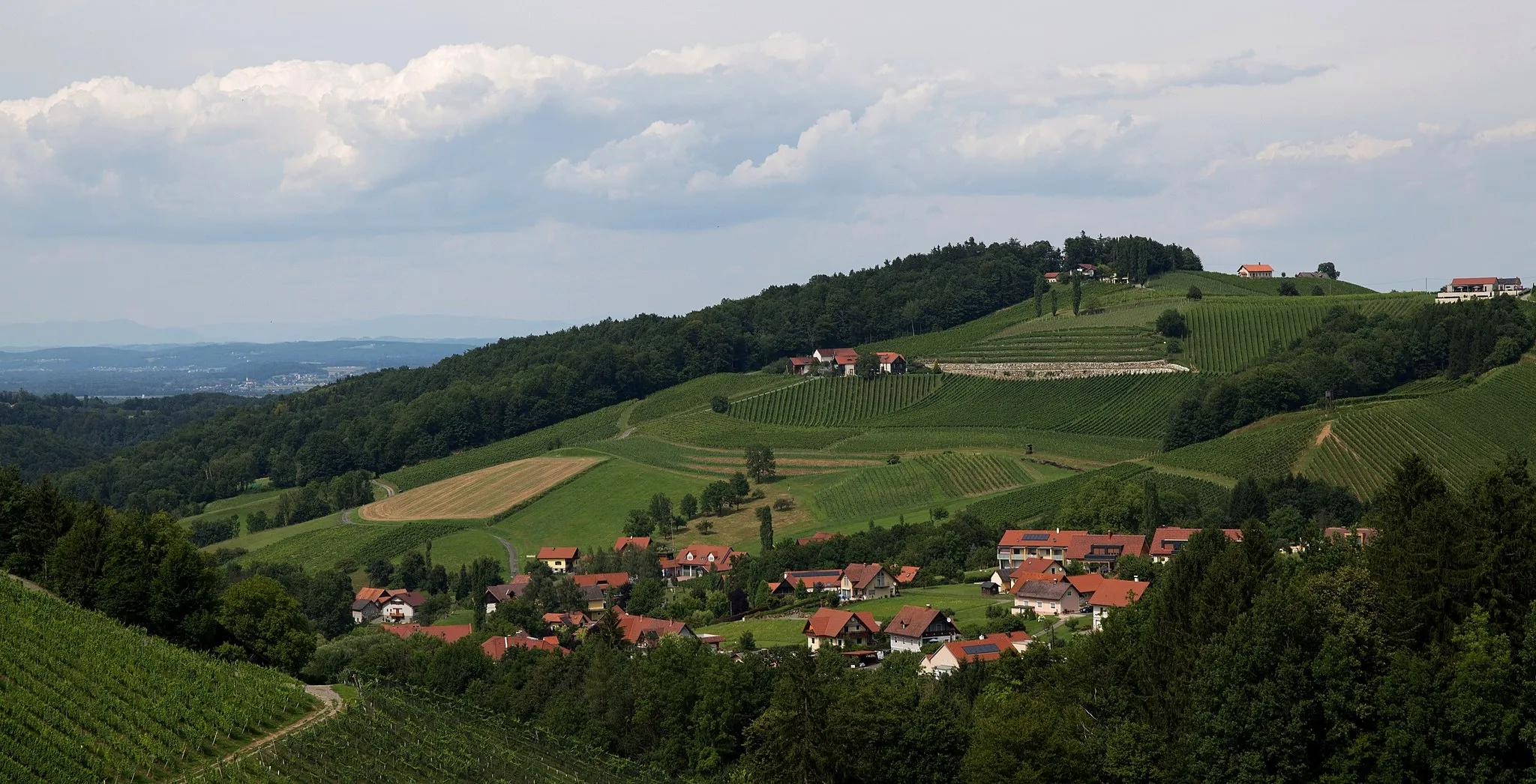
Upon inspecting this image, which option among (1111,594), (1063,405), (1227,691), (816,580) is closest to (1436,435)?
(1063,405)

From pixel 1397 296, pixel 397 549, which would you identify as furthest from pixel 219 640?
pixel 1397 296

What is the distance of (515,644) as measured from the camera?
2110 inches

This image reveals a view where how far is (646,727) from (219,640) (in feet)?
43.5

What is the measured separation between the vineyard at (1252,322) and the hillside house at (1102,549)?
4479 cm

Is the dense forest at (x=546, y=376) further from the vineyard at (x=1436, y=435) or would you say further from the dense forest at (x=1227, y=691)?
the dense forest at (x=1227, y=691)

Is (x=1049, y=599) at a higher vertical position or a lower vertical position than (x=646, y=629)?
higher

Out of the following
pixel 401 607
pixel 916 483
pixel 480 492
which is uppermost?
pixel 916 483

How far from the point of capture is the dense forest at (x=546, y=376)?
12625 cm

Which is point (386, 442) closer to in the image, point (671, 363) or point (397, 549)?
point (671, 363)

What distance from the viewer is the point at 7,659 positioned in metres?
29.4

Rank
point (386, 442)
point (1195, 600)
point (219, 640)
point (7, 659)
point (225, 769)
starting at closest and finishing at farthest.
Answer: point (225, 769) → point (7, 659) → point (1195, 600) → point (219, 640) → point (386, 442)

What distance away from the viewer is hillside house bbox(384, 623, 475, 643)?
191ft

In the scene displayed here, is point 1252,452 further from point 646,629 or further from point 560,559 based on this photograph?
point 560,559

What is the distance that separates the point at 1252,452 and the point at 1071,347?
3912cm
